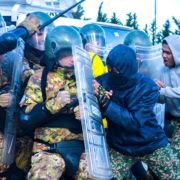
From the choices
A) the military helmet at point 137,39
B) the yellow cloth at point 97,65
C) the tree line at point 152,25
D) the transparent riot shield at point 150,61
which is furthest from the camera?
the tree line at point 152,25

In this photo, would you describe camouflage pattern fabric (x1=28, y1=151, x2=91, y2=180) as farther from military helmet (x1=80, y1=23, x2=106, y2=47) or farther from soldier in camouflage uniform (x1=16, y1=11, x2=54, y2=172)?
military helmet (x1=80, y1=23, x2=106, y2=47)

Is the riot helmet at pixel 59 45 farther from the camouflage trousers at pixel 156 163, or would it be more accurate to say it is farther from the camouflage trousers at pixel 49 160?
the camouflage trousers at pixel 156 163

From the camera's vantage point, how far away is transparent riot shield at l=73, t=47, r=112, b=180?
2908 millimetres

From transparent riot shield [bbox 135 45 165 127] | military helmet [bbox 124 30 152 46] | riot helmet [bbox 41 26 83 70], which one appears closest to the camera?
riot helmet [bbox 41 26 83 70]

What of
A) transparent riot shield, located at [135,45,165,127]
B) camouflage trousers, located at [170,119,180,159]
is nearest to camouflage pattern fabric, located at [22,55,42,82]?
transparent riot shield, located at [135,45,165,127]

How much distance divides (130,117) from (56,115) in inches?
A: 21.1

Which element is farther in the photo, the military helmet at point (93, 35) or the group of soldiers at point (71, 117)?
the military helmet at point (93, 35)

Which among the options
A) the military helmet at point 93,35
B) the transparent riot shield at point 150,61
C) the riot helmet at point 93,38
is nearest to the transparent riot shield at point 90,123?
the transparent riot shield at point 150,61

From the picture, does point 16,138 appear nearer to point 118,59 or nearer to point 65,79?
point 65,79

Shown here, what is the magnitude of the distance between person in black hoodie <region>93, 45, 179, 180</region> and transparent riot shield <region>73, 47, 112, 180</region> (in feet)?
0.22

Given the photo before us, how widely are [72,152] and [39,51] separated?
1.28 meters

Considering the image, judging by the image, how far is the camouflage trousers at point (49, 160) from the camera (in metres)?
2.96

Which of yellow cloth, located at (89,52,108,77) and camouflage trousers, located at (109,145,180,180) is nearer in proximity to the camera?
camouflage trousers, located at (109,145,180,180)

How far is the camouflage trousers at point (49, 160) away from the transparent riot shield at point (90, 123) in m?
0.15
